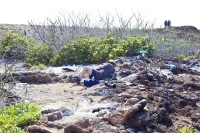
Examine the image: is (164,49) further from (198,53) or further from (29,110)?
(29,110)

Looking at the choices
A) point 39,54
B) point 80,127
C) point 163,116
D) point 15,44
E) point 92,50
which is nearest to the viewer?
point 80,127

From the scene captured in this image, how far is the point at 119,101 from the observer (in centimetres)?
582

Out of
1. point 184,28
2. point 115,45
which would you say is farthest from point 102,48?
point 184,28

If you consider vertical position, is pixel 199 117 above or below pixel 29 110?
below

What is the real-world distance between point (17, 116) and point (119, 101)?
1.97 meters

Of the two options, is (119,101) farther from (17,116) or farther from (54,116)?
(17,116)

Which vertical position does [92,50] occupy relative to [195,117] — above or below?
above

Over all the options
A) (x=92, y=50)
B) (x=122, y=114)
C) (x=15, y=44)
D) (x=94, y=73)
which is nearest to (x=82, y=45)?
(x=92, y=50)

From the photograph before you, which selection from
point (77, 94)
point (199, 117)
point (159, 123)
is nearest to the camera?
point (159, 123)

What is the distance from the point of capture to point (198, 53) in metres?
14.0

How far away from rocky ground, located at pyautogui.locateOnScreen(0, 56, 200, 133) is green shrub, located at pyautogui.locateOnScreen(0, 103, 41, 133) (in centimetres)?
15

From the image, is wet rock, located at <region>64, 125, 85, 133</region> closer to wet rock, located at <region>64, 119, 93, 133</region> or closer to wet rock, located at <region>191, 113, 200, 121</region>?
wet rock, located at <region>64, 119, 93, 133</region>

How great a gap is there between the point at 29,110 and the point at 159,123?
1.97 m

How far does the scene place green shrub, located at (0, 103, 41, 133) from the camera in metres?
3.85
